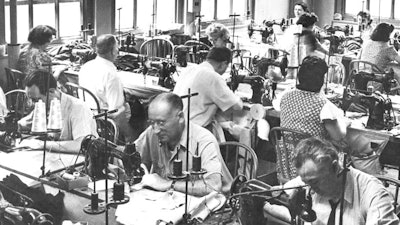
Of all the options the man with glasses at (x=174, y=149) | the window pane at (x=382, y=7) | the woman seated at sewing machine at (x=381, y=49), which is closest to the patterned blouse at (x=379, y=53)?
the woman seated at sewing machine at (x=381, y=49)

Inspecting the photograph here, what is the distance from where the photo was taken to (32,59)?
659 centimetres

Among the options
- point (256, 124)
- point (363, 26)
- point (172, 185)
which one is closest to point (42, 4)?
point (256, 124)

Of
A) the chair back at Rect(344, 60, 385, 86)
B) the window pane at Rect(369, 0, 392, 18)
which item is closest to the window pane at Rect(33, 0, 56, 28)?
the chair back at Rect(344, 60, 385, 86)

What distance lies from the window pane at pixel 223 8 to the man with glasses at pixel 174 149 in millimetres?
7650

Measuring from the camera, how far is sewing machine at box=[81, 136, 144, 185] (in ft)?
10.2

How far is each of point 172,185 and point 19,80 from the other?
3911 mm

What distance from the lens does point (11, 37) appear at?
24.7 feet

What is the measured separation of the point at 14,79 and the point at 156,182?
4080 mm

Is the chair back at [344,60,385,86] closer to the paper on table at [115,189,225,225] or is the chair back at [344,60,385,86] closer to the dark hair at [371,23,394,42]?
the dark hair at [371,23,394,42]

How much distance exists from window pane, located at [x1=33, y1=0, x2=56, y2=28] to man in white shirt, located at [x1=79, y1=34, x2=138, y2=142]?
2.81 metres

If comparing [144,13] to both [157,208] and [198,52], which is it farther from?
[157,208]

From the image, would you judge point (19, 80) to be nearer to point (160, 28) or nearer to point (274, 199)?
point (160, 28)

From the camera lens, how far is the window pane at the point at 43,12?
8227mm

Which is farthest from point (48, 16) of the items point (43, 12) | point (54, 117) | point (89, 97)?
point (54, 117)
